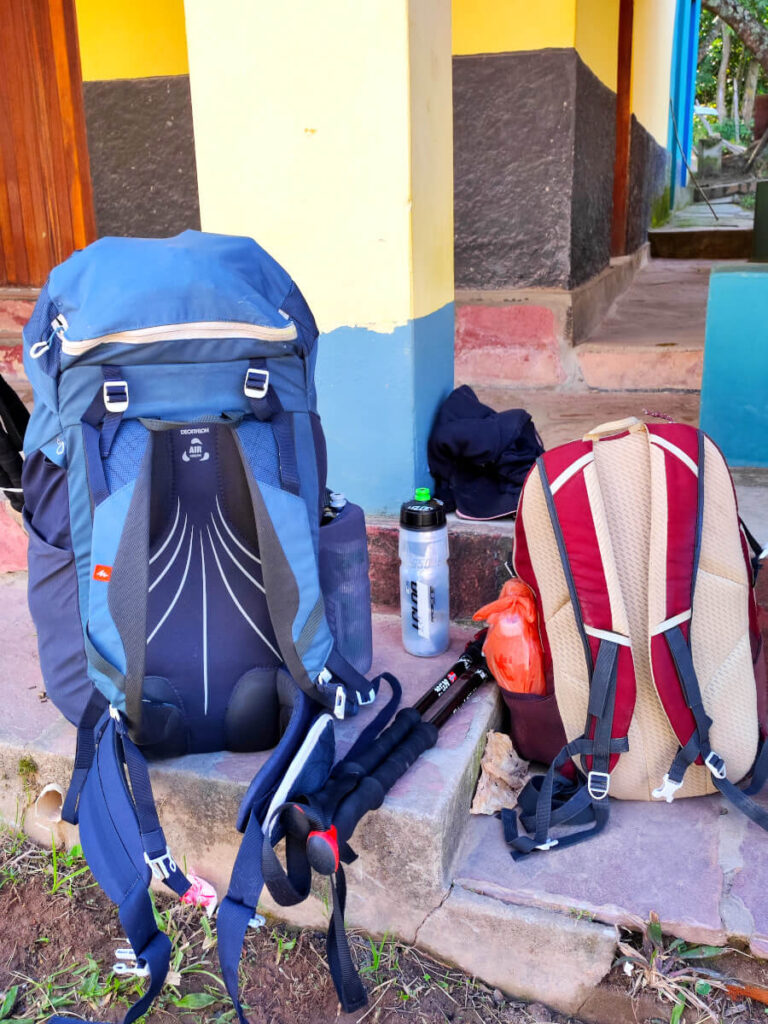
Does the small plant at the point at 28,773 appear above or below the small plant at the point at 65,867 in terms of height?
above

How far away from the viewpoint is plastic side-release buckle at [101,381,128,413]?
1.52 m

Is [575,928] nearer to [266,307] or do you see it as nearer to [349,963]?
[349,963]

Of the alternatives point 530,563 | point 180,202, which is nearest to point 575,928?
point 530,563

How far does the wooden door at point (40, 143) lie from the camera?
395cm

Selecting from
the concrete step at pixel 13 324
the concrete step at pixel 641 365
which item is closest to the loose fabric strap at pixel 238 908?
the concrete step at pixel 641 365

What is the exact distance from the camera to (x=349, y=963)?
1465mm

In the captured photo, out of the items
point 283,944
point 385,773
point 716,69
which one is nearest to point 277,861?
point 385,773

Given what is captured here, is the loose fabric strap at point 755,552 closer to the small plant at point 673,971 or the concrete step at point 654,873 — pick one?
the concrete step at point 654,873

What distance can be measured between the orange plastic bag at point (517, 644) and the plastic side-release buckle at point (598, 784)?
7.9 inches

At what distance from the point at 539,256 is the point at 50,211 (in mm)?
2289

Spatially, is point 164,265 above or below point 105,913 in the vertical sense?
above

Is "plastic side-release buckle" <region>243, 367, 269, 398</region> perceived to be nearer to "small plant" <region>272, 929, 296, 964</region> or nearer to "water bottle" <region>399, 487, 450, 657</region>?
"water bottle" <region>399, 487, 450, 657</region>

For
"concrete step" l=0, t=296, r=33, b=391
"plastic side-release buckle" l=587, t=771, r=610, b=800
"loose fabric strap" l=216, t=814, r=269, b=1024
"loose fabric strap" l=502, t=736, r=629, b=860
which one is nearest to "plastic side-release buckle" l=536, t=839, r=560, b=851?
"loose fabric strap" l=502, t=736, r=629, b=860

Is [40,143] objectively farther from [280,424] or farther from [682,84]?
[682,84]
